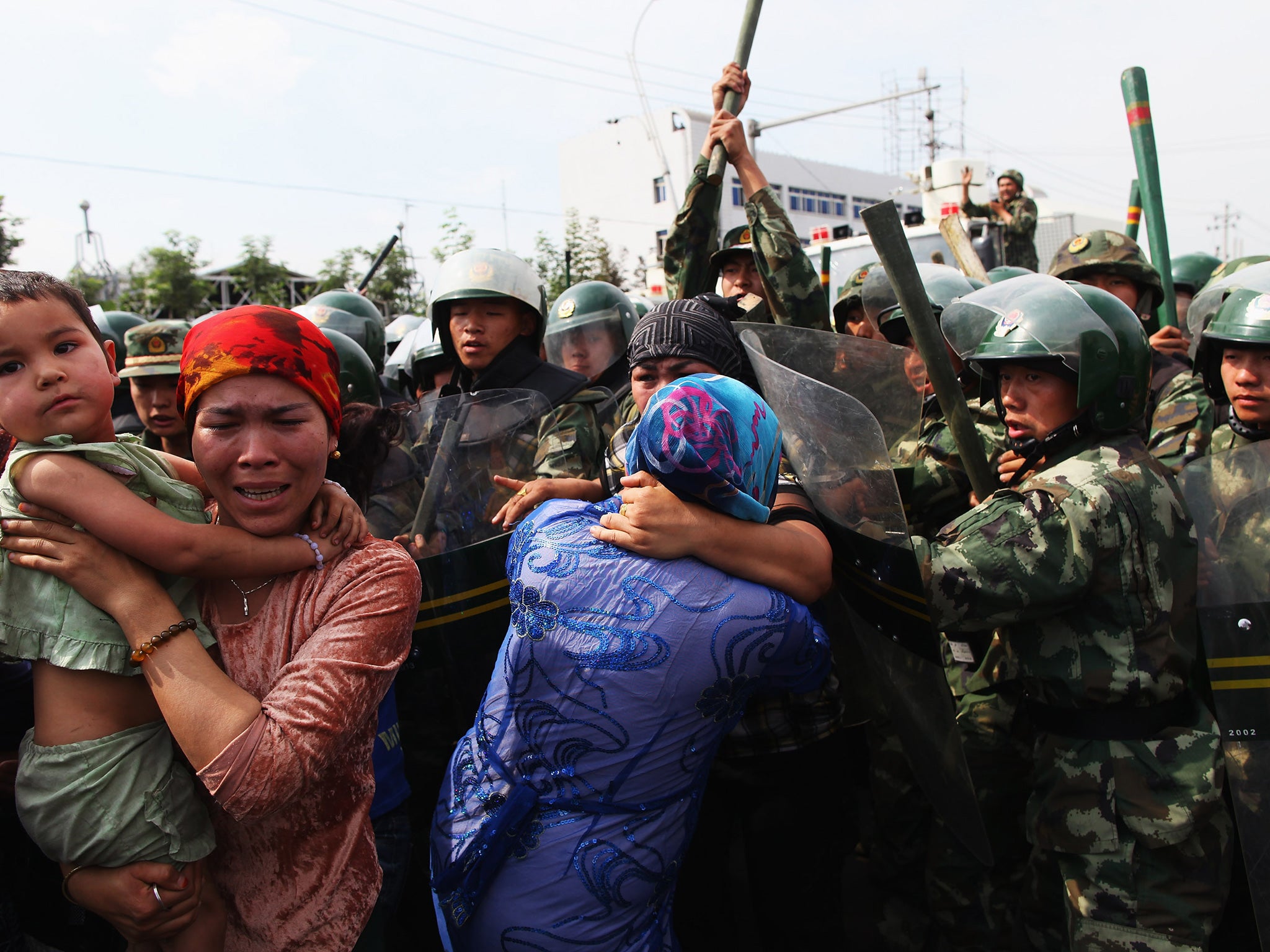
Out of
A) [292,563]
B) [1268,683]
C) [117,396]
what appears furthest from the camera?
[117,396]

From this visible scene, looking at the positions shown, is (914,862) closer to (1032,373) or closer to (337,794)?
(1032,373)

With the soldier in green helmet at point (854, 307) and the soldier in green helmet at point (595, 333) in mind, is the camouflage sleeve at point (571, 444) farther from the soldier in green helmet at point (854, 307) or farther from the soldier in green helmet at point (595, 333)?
the soldier in green helmet at point (854, 307)

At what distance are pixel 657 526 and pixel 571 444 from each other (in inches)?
55.1

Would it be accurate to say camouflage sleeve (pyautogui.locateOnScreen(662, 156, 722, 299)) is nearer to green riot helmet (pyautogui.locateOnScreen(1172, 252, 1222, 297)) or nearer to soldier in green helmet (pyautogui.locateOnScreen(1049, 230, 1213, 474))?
soldier in green helmet (pyautogui.locateOnScreen(1049, 230, 1213, 474))

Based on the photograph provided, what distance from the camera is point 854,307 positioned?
4.92 meters

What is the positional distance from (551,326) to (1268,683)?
12.7 ft

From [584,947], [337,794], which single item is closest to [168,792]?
[337,794]

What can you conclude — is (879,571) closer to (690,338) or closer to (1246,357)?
(690,338)

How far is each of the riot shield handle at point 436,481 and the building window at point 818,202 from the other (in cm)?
5158

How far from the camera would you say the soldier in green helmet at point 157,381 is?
3369mm

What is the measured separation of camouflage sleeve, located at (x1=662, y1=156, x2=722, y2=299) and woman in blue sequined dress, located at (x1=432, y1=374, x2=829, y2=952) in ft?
7.53

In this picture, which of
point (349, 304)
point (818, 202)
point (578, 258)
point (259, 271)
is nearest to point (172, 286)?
point (259, 271)

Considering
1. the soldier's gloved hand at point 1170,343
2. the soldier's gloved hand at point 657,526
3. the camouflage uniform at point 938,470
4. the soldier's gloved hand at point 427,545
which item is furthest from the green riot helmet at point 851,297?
the soldier's gloved hand at point 657,526

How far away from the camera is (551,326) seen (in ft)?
16.9
